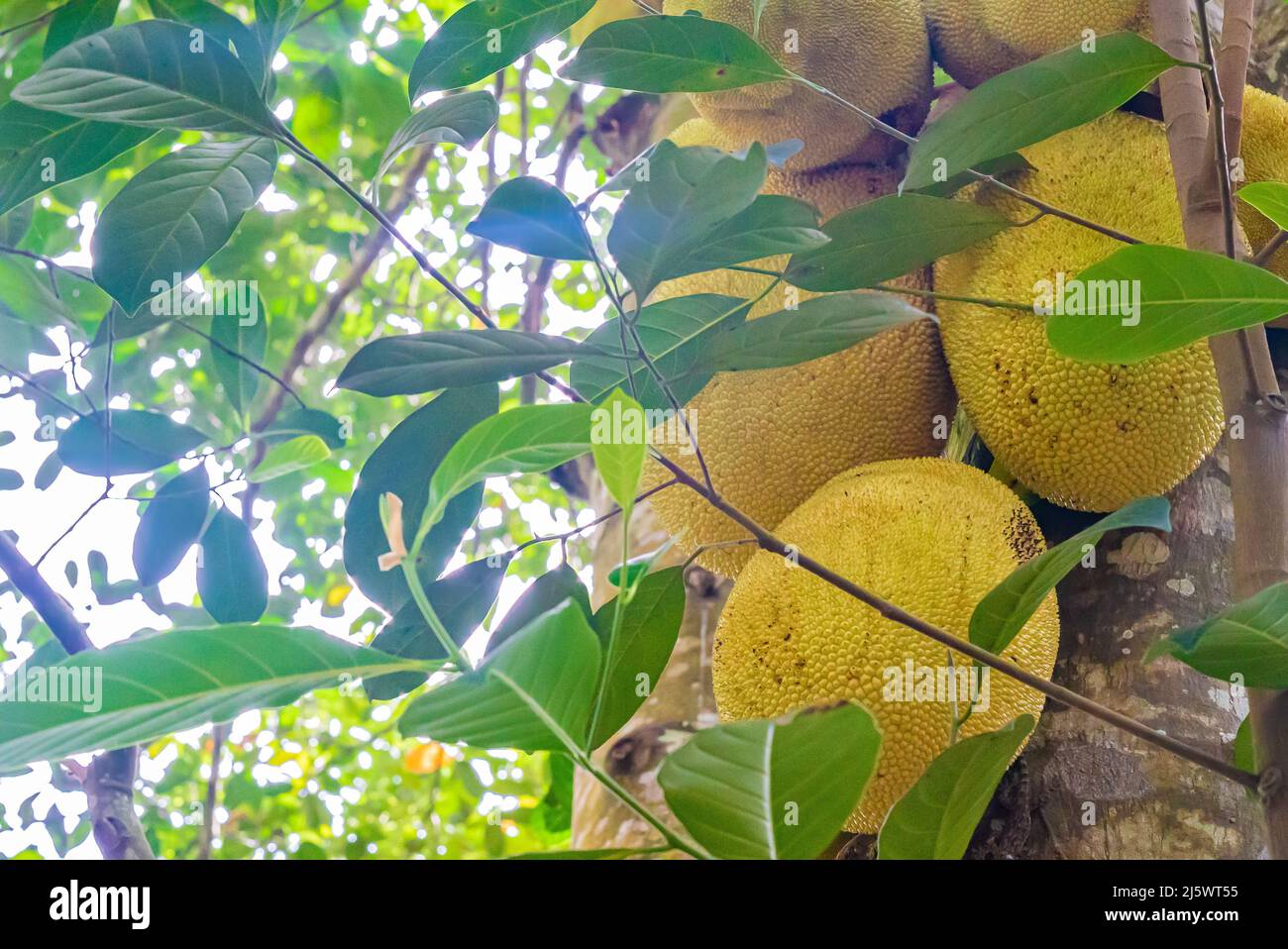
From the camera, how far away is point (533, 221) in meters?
0.63

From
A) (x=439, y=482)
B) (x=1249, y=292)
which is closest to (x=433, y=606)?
(x=439, y=482)

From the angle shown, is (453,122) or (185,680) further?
(453,122)

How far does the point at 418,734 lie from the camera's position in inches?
18.6

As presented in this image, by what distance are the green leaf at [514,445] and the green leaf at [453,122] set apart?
0.33 metres

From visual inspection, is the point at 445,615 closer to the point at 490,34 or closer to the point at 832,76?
the point at 490,34

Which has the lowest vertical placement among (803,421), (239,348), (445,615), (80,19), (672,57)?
(445,615)

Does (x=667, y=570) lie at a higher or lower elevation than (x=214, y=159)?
lower

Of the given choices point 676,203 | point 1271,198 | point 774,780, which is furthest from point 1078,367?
point 774,780

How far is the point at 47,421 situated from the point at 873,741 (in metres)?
1.17

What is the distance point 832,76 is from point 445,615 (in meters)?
0.55

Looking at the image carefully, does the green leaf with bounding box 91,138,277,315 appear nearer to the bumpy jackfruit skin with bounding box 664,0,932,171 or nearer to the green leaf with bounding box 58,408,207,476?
the green leaf with bounding box 58,408,207,476

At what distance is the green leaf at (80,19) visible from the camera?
1.06 metres

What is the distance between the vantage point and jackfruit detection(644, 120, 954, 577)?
0.95m

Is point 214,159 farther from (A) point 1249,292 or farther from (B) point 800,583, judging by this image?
(A) point 1249,292
